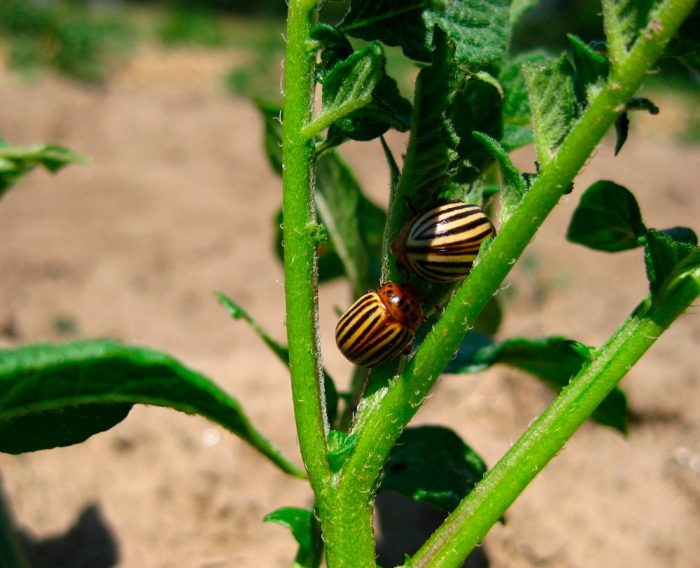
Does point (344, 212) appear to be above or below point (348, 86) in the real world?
below

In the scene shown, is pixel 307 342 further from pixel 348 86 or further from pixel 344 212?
pixel 344 212

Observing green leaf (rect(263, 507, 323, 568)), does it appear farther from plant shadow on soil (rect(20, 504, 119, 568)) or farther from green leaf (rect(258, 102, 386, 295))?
plant shadow on soil (rect(20, 504, 119, 568))

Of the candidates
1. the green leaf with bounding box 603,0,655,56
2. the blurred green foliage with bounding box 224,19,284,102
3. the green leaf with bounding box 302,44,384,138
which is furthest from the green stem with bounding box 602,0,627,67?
the blurred green foliage with bounding box 224,19,284,102

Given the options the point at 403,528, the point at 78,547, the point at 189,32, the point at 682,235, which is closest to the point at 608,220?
the point at 682,235

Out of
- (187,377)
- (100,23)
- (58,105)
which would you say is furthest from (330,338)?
(100,23)

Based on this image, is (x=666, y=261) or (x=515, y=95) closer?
(x=666, y=261)

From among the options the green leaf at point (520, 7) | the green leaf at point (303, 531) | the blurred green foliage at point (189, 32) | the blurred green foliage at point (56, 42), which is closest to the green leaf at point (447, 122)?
the green leaf at point (520, 7)

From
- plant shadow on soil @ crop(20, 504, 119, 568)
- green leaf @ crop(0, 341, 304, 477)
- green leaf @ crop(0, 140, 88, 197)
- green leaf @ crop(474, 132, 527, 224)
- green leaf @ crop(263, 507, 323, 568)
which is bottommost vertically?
plant shadow on soil @ crop(20, 504, 119, 568)
